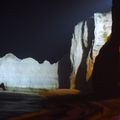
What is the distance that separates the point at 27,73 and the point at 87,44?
10205mm

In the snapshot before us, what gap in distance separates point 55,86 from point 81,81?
15.7 ft

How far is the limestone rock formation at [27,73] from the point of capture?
41.9m

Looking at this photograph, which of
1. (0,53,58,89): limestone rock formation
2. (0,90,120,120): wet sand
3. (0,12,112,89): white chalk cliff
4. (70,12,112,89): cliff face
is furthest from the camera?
(0,53,58,89): limestone rock formation

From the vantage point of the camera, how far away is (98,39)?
35688 mm

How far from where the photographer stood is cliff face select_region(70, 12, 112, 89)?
117ft

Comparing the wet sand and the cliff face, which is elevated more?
the cliff face

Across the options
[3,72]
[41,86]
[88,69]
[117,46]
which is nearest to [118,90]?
[117,46]

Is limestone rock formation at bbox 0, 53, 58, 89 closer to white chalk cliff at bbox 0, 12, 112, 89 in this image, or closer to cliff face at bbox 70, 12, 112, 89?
white chalk cliff at bbox 0, 12, 112, 89

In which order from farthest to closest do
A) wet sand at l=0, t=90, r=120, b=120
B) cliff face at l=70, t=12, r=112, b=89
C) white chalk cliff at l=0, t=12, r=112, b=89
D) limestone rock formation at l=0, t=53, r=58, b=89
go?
1. limestone rock formation at l=0, t=53, r=58, b=89
2. white chalk cliff at l=0, t=12, r=112, b=89
3. cliff face at l=70, t=12, r=112, b=89
4. wet sand at l=0, t=90, r=120, b=120

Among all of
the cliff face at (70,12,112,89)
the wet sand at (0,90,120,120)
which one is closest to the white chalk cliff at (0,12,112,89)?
the cliff face at (70,12,112,89)

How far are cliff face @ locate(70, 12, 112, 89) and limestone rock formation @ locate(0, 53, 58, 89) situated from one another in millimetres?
3508

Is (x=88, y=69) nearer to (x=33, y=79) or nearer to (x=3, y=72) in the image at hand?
(x=33, y=79)

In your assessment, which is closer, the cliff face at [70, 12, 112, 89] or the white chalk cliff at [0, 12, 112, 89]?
the cliff face at [70, 12, 112, 89]

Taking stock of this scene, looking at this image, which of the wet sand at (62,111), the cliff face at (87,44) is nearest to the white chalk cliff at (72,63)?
the cliff face at (87,44)
